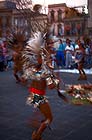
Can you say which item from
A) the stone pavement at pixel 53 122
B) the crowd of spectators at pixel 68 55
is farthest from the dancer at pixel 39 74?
the crowd of spectators at pixel 68 55

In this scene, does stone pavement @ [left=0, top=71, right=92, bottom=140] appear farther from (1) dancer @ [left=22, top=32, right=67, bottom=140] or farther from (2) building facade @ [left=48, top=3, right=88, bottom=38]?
(2) building facade @ [left=48, top=3, right=88, bottom=38]

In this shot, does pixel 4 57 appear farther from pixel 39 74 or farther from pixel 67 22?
pixel 67 22

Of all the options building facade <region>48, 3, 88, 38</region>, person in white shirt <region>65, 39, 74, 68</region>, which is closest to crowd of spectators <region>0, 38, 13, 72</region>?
person in white shirt <region>65, 39, 74, 68</region>

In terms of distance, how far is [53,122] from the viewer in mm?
7922

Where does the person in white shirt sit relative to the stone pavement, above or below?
below

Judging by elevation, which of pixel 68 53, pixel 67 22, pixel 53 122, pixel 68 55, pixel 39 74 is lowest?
pixel 67 22

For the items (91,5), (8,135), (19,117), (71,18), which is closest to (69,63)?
(91,5)

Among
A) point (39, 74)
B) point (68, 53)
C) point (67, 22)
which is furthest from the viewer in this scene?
point (67, 22)

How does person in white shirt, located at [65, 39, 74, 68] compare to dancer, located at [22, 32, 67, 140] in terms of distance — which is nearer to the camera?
dancer, located at [22, 32, 67, 140]

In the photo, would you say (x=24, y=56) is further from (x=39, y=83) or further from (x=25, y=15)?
(x=25, y=15)

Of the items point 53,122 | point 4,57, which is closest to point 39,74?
point 53,122

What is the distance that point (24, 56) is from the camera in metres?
6.14

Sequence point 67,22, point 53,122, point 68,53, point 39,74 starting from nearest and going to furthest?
point 39,74 → point 53,122 → point 68,53 → point 67,22

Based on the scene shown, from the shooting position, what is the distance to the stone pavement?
6941mm
